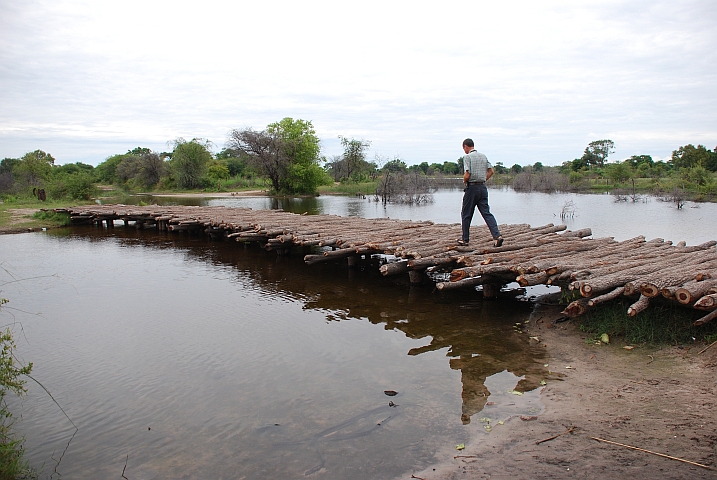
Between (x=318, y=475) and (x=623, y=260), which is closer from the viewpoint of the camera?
(x=318, y=475)

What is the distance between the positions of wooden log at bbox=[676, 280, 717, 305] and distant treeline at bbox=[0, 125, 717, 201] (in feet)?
86.8

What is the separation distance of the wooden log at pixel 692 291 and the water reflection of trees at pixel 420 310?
1.70 m

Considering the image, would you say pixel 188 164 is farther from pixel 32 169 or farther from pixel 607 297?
pixel 607 297

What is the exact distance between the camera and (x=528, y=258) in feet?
28.4

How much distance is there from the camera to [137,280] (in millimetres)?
11945

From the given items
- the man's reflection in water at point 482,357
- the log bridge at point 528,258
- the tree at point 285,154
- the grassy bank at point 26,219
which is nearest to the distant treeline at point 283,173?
the tree at point 285,154

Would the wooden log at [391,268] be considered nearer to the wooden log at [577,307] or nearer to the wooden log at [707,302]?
the wooden log at [577,307]

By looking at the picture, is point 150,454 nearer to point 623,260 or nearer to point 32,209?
point 623,260

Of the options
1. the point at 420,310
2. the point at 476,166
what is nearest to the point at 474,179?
the point at 476,166

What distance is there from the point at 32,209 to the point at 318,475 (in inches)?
1178

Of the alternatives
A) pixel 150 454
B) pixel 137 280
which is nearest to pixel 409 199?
pixel 137 280

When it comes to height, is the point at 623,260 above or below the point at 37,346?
above

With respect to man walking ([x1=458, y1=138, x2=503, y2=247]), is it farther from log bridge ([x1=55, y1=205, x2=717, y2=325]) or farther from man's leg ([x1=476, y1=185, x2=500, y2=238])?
log bridge ([x1=55, y1=205, x2=717, y2=325])

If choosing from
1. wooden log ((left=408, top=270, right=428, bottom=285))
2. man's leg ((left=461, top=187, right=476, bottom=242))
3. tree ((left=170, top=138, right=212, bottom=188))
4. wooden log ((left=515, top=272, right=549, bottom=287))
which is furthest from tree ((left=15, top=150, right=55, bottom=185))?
wooden log ((left=515, top=272, right=549, bottom=287))
